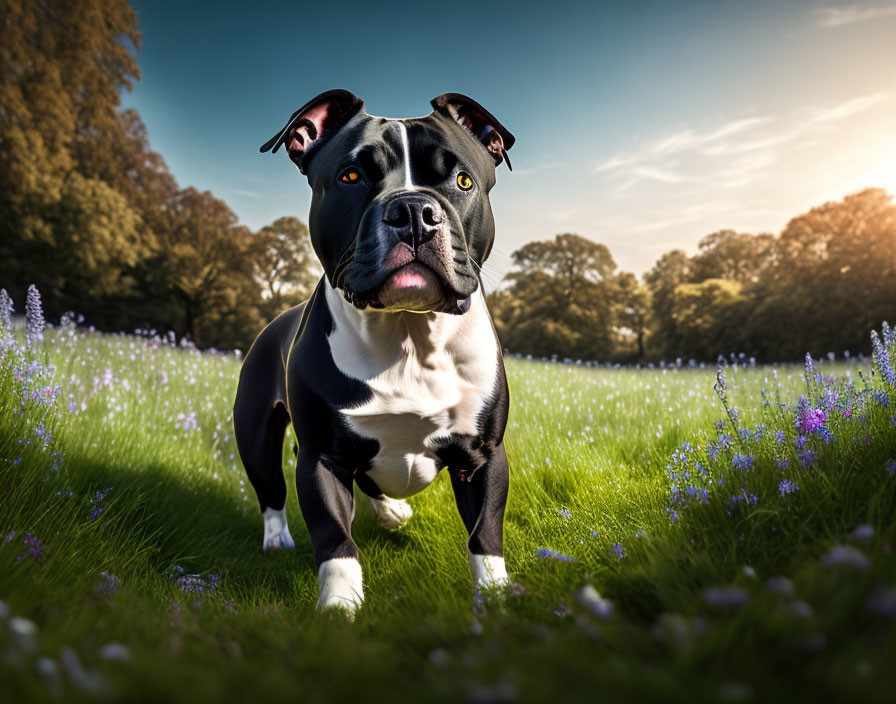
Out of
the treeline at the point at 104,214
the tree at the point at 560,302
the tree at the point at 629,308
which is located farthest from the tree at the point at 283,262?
the tree at the point at 629,308

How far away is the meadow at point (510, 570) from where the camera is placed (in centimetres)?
111

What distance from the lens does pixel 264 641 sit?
5.79 ft

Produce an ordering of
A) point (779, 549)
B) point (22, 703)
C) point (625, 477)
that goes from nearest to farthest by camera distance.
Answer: point (22, 703)
point (779, 549)
point (625, 477)

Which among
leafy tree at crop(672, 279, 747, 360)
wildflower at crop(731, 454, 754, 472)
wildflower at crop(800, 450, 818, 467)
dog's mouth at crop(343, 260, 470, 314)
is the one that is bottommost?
wildflower at crop(731, 454, 754, 472)

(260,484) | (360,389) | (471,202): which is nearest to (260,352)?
(260,484)

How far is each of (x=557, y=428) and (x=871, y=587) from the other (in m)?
4.47

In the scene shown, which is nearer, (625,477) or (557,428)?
(625,477)

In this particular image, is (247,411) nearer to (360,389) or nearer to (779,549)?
(360,389)

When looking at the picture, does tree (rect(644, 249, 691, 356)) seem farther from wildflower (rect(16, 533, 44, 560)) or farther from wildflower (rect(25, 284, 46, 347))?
wildflower (rect(16, 533, 44, 560))

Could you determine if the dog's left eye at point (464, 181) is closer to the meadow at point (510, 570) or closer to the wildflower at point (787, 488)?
the meadow at point (510, 570)

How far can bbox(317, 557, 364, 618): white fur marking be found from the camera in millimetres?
2613

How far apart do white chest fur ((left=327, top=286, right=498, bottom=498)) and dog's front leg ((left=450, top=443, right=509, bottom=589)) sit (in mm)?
242

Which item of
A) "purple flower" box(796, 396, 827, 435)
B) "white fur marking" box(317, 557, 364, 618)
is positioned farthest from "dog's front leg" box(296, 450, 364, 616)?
"purple flower" box(796, 396, 827, 435)

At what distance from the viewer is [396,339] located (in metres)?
2.98
